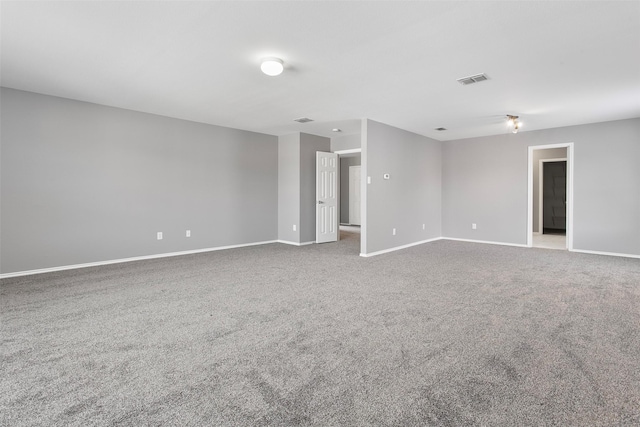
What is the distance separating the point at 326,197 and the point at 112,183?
156 inches

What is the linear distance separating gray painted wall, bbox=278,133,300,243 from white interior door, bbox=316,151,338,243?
46 cm

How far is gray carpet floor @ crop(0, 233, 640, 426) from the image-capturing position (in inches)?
60.6

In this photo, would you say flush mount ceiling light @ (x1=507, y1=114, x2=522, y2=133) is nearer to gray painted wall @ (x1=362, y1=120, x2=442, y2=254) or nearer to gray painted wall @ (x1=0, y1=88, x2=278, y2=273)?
gray painted wall @ (x1=362, y1=120, x2=442, y2=254)

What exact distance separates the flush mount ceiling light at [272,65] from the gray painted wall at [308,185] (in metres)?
3.58

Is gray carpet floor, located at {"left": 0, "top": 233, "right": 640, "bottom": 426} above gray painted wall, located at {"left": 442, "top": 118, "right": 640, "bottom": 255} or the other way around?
the other way around

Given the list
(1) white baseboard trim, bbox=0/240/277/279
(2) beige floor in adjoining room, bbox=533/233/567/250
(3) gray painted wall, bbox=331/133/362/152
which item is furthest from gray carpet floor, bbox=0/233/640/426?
(3) gray painted wall, bbox=331/133/362/152

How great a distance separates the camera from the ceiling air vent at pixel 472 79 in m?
3.50

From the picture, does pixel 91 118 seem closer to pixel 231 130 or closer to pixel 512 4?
pixel 231 130

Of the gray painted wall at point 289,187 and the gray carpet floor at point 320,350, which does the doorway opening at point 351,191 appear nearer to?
the gray painted wall at point 289,187

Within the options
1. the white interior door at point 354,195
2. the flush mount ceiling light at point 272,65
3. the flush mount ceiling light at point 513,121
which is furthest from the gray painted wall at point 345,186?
the flush mount ceiling light at point 272,65

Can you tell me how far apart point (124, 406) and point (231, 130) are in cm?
541

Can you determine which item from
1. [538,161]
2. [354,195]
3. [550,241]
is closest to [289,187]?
[354,195]

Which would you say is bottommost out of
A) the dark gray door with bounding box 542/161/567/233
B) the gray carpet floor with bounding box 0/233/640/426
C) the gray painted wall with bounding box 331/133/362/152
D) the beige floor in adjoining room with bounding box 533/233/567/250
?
the gray carpet floor with bounding box 0/233/640/426

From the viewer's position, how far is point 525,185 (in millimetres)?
6480
